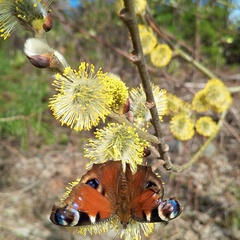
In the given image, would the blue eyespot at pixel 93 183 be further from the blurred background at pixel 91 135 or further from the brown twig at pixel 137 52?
the blurred background at pixel 91 135

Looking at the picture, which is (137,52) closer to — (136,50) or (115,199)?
(136,50)

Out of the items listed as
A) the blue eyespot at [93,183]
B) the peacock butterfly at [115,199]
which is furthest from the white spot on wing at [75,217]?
the blue eyespot at [93,183]

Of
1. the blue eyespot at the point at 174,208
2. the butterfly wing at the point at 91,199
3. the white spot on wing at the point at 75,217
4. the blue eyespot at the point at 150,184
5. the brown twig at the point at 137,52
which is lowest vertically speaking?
the white spot on wing at the point at 75,217

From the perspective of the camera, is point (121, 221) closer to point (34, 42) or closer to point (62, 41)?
point (34, 42)

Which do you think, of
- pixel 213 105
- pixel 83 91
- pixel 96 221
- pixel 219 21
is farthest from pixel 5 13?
pixel 219 21

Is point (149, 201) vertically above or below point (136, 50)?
below

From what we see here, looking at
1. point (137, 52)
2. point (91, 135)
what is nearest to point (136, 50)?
point (137, 52)
